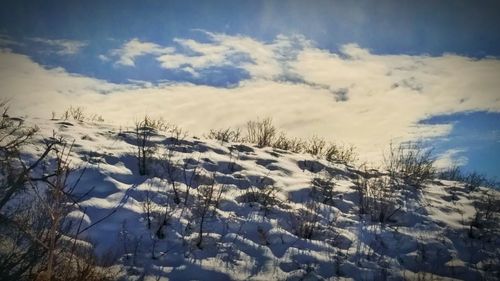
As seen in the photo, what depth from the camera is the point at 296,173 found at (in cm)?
753

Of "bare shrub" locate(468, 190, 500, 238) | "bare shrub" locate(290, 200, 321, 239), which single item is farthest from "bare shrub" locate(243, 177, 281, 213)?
"bare shrub" locate(468, 190, 500, 238)

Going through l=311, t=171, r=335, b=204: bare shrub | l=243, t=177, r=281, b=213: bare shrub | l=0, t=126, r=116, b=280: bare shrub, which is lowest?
l=0, t=126, r=116, b=280: bare shrub

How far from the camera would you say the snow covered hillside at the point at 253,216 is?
447 cm

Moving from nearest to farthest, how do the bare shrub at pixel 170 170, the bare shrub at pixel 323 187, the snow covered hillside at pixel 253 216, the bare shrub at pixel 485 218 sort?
the snow covered hillside at pixel 253 216, the bare shrub at pixel 485 218, the bare shrub at pixel 170 170, the bare shrub at pixel 323 187

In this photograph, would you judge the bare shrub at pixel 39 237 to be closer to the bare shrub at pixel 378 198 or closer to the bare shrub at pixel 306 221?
the bare shrub at pixel 306 221

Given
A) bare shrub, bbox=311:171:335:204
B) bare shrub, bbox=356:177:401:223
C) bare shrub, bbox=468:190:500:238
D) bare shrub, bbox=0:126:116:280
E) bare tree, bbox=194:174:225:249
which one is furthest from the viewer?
bare shrub, bbox=311:171:335:204

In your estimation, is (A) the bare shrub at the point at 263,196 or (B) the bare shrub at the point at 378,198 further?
(B) the bare shrub at the point at 378,198

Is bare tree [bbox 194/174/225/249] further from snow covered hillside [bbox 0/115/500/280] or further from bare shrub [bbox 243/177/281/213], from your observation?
bare shrub [bbox 243/177/281/213]

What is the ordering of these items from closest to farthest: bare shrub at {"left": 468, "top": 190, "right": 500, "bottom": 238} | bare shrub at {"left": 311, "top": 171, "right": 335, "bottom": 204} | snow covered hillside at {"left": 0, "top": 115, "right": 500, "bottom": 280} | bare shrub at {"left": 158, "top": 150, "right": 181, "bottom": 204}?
1. snow covered hillside at {"left": 0, "top": 115, "right": 500, "bottom": 280}
2. bare shrub at {"left": 468, "top": 190, "right": 500, "bottom": 238}
3. bare shrub at {"left": 158, "top": 150, "right": 181, "bottom": 204}
4. bare shrub at {"left": 311, "top": 171, "right": 335, "bottom": 204}

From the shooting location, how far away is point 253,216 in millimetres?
5508

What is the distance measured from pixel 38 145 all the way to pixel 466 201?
7.40 meters

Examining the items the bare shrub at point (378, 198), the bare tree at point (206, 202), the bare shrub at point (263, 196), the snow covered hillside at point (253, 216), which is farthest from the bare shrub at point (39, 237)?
the bare shrub at point (378, 198)

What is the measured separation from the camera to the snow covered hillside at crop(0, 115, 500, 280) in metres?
4.47

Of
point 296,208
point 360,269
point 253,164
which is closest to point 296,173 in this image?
point 253,164
